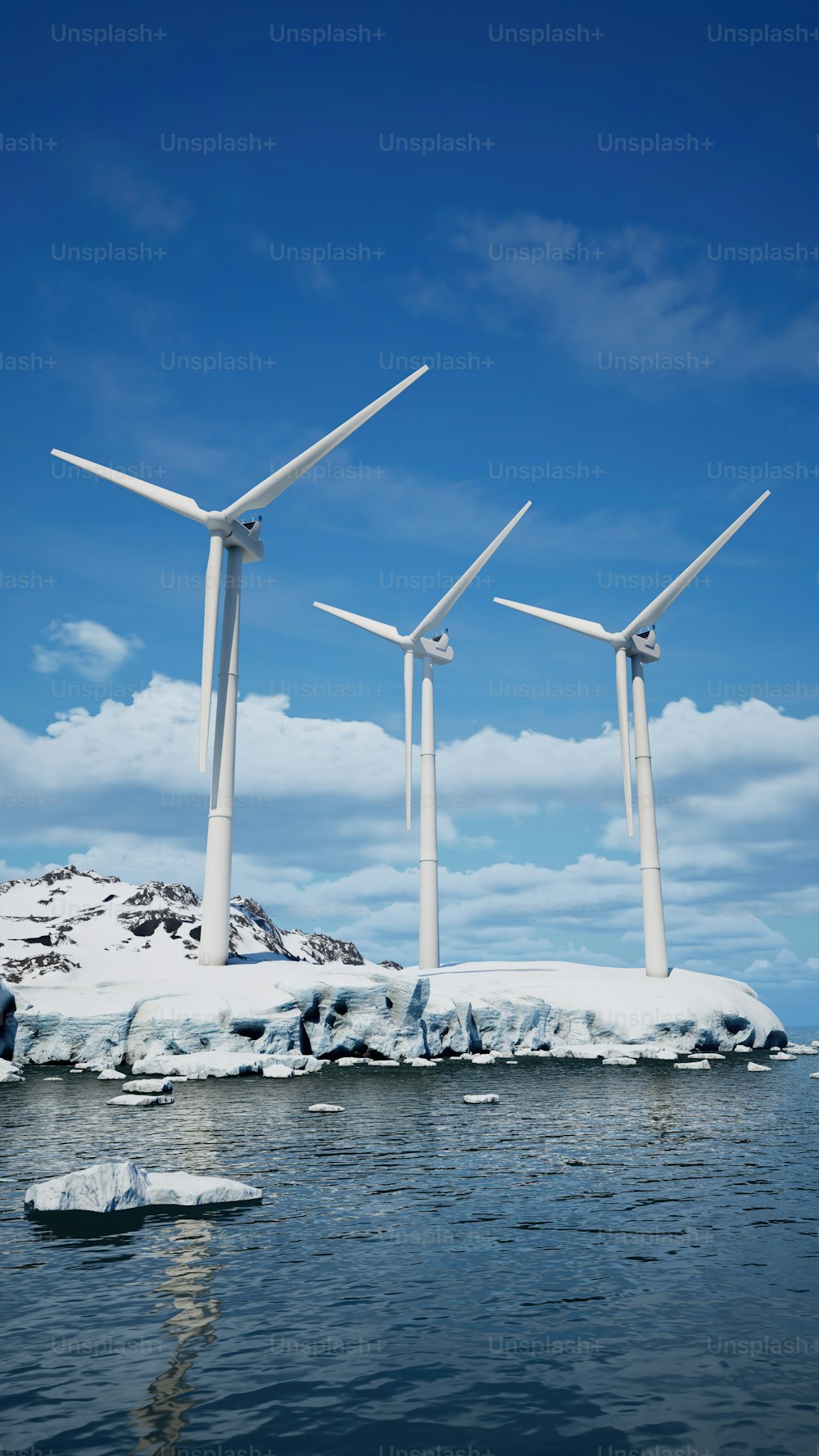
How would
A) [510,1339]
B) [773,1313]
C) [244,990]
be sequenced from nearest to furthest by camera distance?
[510,1339]
[773,1313]
[244,990]

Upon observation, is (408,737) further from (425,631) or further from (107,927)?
(107,927)

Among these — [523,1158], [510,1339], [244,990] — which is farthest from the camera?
[244,990]

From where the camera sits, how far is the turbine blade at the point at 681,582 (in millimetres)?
85500

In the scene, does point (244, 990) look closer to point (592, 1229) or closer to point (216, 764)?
point (216, 764)

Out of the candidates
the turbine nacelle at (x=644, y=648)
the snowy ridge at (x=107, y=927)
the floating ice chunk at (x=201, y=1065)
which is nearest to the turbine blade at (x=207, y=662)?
the floating ice chunk at (x=201, y=1065)

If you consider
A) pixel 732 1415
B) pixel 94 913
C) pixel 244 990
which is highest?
pixel 94 913

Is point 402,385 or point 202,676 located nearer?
point 202,676

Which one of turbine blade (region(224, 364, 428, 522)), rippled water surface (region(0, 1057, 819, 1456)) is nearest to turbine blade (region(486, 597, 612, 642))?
turbine blade (region(224, 364, 428, 522))

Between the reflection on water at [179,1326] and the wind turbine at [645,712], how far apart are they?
6957 centimetres

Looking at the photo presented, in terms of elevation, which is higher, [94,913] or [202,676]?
[202,676]

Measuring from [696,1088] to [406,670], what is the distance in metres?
54.9

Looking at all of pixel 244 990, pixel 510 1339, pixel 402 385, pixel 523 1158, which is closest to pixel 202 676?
pixel 244 990

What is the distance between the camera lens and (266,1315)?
13.7 meters

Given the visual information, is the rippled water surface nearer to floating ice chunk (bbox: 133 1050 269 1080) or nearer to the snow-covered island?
floating ice chunk (bbox: 133 1050 269 1080)
